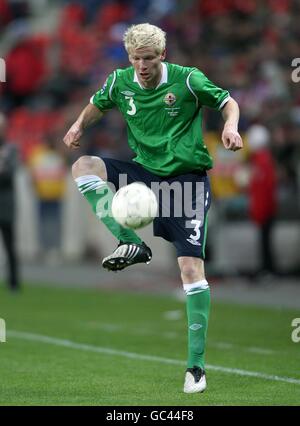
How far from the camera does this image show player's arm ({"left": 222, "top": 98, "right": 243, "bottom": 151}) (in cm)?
771

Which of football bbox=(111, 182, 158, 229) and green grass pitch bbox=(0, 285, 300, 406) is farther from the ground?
football bbox=(111, 182, 158, 229)

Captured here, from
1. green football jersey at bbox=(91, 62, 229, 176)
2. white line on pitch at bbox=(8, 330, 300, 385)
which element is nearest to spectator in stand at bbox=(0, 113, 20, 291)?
white line on pitch at bbox=(8, 330, 300, 385)

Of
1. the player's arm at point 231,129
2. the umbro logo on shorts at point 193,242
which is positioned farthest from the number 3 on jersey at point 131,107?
the umbro logo on shorts at point 193,242

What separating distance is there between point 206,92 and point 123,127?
A: 564 inches

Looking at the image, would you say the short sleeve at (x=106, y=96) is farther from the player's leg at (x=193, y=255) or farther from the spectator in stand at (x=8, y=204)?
the spectator in stand at (x=8, y=204)

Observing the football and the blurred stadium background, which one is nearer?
the football

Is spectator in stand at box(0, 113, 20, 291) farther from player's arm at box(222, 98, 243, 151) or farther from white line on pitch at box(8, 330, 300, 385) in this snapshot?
player's arm at box(222, 98, 243, 151)

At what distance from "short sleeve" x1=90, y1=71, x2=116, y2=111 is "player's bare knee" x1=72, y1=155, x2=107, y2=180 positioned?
0.42m

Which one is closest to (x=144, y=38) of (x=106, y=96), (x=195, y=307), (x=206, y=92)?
(x=206, y=92)

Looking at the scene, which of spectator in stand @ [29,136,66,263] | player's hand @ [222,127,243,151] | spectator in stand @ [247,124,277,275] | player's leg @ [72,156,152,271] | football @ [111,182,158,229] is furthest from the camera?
spectator in stand @ [29,136,66,263]

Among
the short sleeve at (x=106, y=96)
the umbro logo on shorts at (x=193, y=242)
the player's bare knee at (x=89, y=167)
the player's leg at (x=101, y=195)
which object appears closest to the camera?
the umbro logo on shorts at (x=193, y=242)

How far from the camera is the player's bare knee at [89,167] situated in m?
8.55

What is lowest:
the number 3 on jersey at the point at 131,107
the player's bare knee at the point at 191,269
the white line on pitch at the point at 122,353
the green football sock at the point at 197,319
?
the white line on pitch at the point at 122,353

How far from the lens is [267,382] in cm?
852
